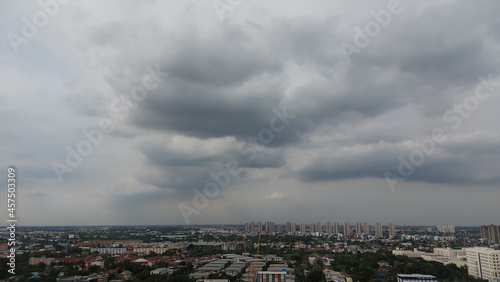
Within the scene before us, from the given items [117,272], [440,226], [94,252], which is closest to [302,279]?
[117,272]

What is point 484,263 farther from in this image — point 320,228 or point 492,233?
point 320,228

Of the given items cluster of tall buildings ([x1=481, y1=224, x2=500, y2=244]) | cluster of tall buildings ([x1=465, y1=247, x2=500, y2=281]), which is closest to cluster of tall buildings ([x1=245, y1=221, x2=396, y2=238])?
cluster of tall buildings ([x1=481, y1=224, x2=500, y2=244])

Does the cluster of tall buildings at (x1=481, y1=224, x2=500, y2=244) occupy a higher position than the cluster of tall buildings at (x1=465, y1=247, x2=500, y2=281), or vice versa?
the cluster of tall buildings at (x1=465, y1=247, x2=500, y2=281)

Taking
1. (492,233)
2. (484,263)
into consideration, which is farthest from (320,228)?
(484,263)

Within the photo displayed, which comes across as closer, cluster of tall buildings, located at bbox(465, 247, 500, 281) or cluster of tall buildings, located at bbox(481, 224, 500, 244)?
cluster of tall buildings, located at bbox(465, 247, 500, 281)

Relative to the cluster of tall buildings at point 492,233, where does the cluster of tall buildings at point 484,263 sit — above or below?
above

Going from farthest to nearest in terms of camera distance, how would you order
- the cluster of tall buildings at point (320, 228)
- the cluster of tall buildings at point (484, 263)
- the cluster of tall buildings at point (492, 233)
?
the cluster of tall buildings at point (320, 228), the cluster of tall buildings at point (492, 233), the cluster of tall buildings at point (484, 263)

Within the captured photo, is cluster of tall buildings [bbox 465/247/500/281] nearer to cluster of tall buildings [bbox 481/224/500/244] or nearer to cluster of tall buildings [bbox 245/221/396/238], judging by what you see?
cluster of tall buildings [bbox 481/224/500/244]

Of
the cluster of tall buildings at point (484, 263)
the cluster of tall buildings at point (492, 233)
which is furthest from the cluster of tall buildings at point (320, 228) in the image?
the cluster of tall buildings at point (484, 263)

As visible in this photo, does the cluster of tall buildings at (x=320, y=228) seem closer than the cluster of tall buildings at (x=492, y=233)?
No

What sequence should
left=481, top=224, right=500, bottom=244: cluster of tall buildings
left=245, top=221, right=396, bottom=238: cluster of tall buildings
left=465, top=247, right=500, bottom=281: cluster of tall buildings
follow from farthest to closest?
left=245, top=221, right=396, bottom=238: cluster of tall buildings, left=481, top=224, right=500, bottom=244: cluster of tall buildings, left=465, top=247, right=500, bottom=281: cluster of tall buildings

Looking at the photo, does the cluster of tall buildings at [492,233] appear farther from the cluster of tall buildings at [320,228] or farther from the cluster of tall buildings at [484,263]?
the cluster of tall buildings at [484,263]
